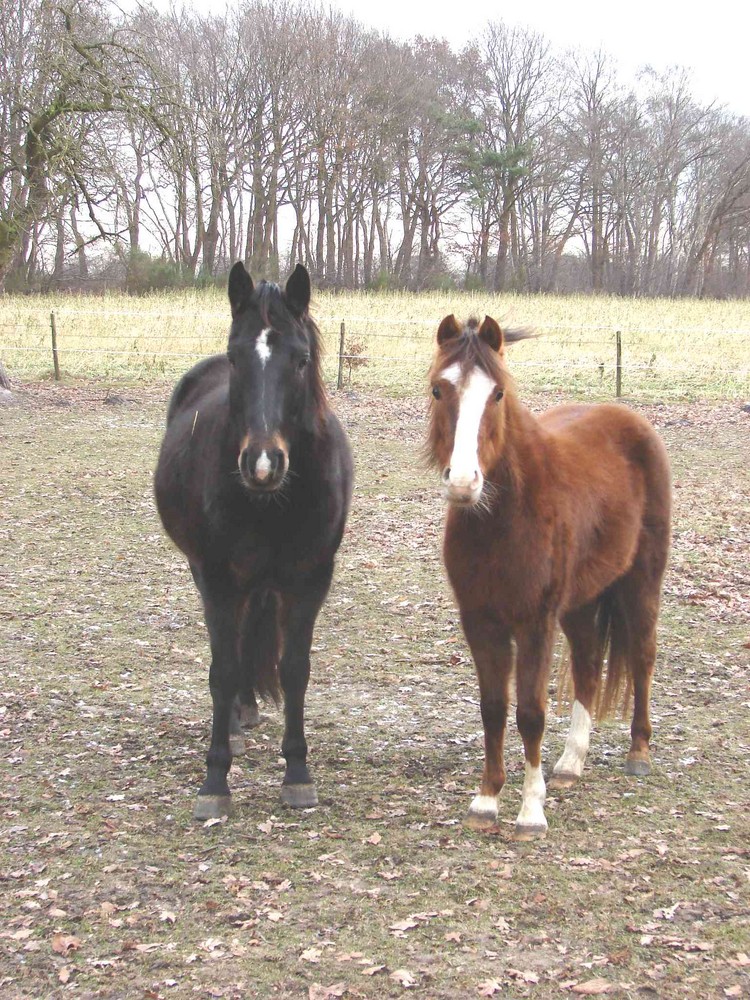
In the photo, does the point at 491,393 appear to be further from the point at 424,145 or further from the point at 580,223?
the point at 580,223

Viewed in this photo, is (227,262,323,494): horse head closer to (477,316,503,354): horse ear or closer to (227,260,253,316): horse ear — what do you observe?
(227,260,253,316): horse ear

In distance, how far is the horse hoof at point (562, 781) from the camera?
4391mm

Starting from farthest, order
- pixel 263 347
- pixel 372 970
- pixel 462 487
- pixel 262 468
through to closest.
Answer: pixel 263 347, pixel 262 468, pixel 462 487, pixel 372 970

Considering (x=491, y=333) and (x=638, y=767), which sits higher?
(x=491, y=333)

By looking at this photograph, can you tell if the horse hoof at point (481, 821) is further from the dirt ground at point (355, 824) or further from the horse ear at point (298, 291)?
the horse ear at point (298, 291)

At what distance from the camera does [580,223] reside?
150 ft

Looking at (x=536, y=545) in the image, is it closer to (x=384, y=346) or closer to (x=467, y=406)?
(x=467, y=406)

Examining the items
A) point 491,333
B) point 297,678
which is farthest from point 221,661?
point 491,333

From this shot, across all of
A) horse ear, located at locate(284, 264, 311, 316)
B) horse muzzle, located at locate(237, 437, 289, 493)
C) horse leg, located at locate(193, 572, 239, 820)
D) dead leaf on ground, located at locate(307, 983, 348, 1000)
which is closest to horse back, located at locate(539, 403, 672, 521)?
horse ear, located at locate(284, 264, 311, 316)

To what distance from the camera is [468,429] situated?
345 cm

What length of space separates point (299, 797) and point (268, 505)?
125cm

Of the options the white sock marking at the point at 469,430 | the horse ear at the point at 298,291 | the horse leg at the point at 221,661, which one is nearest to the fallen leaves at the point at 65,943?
the horse leg at the point at 221,661

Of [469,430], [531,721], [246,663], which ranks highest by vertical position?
[469,430]

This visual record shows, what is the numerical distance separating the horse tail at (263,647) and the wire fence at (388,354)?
1326 cm
